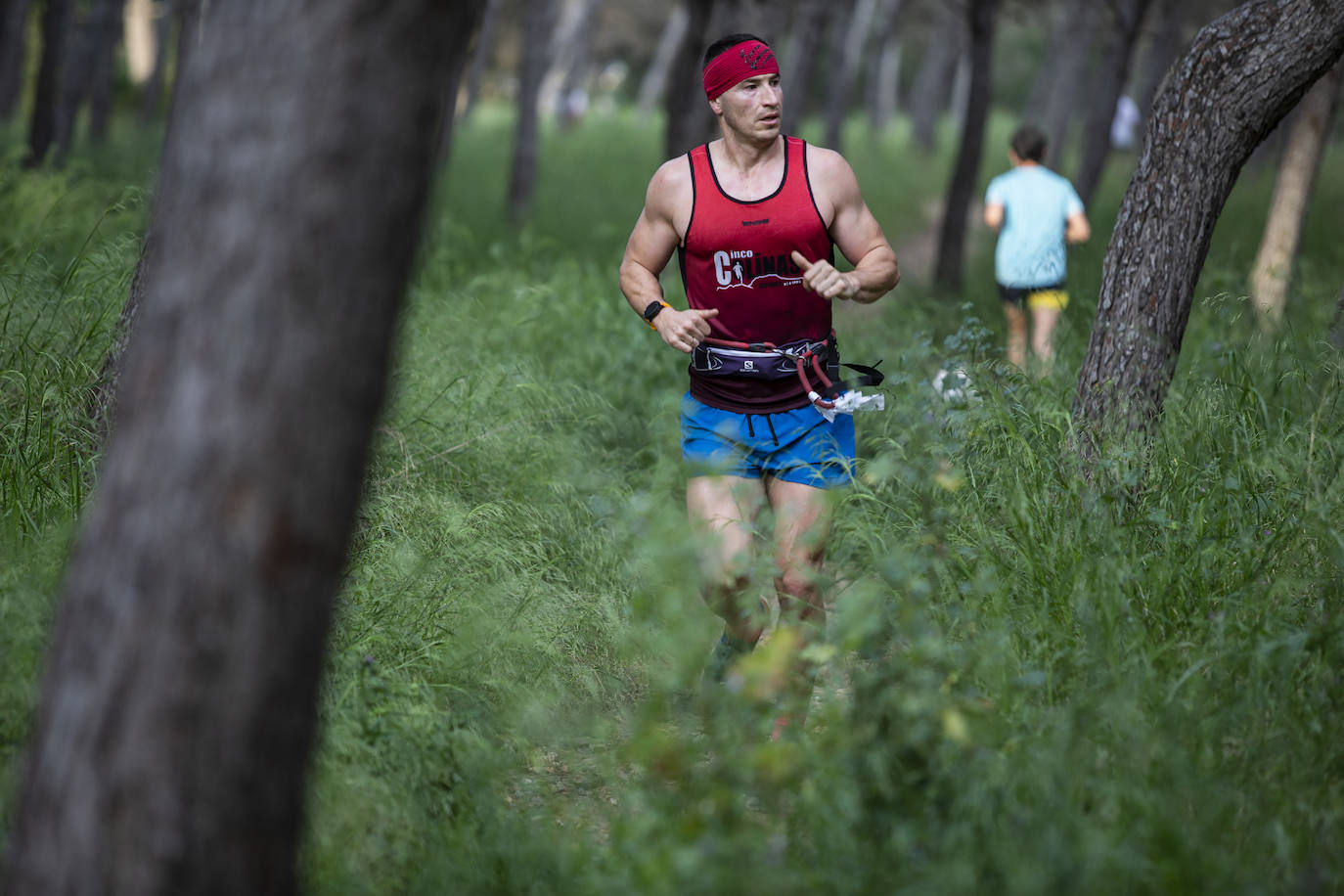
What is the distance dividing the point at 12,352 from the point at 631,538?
Result: 2.43 m

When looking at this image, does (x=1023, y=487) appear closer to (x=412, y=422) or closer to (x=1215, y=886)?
(x=1215, y=886)

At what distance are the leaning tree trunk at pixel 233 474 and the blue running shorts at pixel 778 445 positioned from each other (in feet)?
6.53

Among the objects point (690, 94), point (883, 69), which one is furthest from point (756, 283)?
point (883, 69)

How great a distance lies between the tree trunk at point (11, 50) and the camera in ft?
66.7

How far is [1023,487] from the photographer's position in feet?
13.8

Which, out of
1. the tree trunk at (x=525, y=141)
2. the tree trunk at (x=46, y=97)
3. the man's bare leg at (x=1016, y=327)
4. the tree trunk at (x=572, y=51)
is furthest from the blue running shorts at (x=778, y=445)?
the tree trunk at (x=572, y=51)

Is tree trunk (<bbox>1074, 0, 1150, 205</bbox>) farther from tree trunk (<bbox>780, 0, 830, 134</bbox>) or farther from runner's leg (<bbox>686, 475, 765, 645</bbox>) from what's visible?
runner's leg (<bbox>686, 475, 765, 645</bbox>)

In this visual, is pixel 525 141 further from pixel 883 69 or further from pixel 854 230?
pixel 883 69

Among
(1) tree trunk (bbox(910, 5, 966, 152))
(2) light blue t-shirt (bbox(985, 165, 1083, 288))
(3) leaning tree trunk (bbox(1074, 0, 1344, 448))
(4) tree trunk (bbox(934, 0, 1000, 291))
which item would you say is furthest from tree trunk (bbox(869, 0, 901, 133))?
(3) leaning tree trunk (bbox(1074, 0, 1344, 448))

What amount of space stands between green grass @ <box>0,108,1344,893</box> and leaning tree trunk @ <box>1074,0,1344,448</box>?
0.81ft

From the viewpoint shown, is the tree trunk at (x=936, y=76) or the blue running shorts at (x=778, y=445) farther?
the tree trunk at (x=936, y=76)

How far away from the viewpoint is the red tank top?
3902mm

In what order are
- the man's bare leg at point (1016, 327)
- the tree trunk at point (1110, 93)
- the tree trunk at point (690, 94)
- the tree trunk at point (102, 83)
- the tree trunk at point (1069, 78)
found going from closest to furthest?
the man's bare leg at point (1016, 327) < the tree trunk at point (690, 94) < the tree trunk at point (1110, 93) < the tree trunk at point (102, 83) < the tree trunk at point (1069, 78)

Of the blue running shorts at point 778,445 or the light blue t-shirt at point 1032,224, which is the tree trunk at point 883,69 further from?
the blue running shorts at point 778,445
